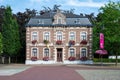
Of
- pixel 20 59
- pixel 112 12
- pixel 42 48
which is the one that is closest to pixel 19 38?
pixel 20 59

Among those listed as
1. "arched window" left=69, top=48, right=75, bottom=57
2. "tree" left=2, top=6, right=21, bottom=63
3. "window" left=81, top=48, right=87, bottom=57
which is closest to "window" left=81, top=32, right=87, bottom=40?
"window" left=81, top=48, right=87, bottom=57

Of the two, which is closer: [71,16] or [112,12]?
[112,12]

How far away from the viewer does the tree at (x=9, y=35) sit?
234 ft

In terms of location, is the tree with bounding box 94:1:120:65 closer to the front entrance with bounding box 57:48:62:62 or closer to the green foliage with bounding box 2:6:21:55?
the front entrance with bounding box 57:48:62:62

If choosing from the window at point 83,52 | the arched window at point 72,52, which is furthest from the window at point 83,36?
the arched window at point 72,52

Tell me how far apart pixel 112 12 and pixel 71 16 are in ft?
40.4

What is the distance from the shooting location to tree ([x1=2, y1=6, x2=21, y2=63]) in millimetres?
71188

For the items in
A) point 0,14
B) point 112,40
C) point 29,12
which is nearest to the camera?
point 112,40

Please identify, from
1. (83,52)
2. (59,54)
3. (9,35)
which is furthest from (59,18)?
(9,35)

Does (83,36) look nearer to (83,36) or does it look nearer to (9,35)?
(83,36)

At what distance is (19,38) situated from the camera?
77.1 m

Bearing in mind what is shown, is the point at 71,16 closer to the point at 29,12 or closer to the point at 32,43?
the point at 32,43

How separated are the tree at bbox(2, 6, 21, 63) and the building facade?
5086 mm

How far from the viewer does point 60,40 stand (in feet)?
222
